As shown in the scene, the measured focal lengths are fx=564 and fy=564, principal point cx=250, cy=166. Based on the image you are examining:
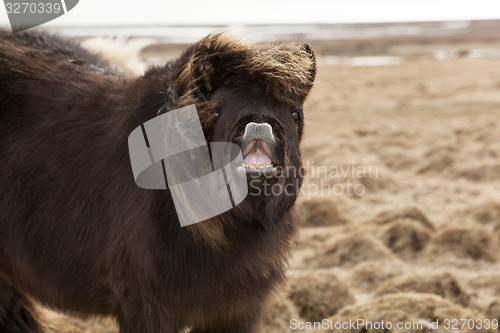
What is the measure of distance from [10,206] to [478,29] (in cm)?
11280

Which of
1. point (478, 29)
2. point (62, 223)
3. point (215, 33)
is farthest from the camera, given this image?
point (478, 29)

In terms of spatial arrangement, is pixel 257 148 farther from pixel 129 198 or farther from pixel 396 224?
pixel 396 224

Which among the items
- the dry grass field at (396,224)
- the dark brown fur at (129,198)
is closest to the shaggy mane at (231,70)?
the dark brown fur at (129,198)

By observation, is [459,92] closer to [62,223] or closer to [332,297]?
[332,297]

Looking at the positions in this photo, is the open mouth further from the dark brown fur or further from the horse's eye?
the horse's eye

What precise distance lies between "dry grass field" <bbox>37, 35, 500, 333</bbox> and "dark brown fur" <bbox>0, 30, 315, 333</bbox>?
2.31 ft

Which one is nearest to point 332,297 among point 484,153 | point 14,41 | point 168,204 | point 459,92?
point 168,204

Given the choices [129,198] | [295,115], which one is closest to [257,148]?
[295,115]

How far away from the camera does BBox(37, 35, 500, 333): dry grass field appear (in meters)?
4.91

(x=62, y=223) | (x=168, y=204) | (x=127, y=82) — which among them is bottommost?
(x=62, y=223)

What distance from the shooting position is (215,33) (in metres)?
3.04

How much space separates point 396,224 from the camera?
6977 millimetres

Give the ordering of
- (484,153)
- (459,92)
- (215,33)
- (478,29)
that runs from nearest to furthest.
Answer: (215,33) → (484,153) → (459,92) → (478,29)

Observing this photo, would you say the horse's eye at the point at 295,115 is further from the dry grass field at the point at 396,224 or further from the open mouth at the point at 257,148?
the dry grass field at the point at 396,224
